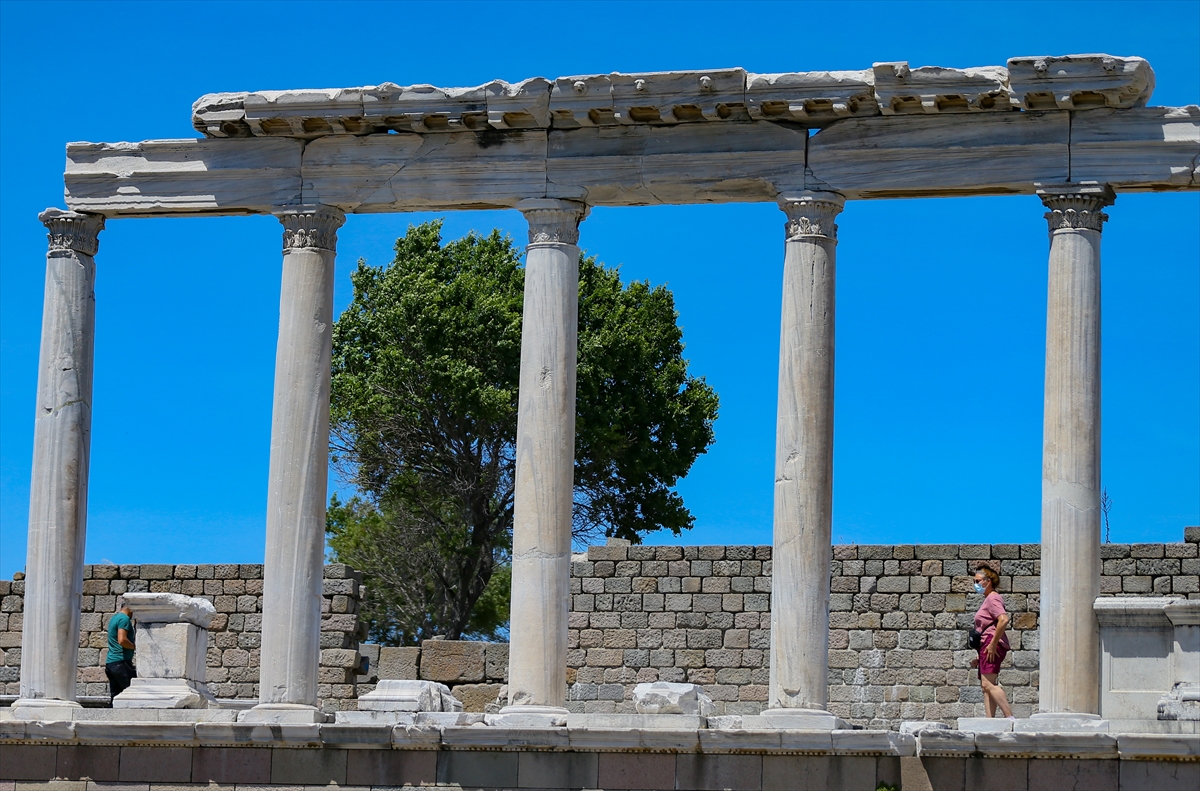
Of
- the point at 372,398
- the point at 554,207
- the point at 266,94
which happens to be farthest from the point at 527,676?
the point at 372,398

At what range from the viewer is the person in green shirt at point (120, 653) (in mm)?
23609

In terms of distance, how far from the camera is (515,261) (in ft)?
150

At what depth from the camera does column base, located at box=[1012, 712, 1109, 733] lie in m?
20.3

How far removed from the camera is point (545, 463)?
72.2 ft

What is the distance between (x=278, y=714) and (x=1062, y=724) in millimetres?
8105

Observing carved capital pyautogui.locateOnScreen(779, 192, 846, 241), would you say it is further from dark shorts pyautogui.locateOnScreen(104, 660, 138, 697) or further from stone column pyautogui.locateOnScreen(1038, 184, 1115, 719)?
dark shorts pyautogui.locateOnScreen(104, 660, 138, 697)

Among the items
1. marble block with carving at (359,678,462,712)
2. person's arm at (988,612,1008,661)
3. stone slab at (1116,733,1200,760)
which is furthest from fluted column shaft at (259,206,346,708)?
stone slab at (1116,733,1200,760)

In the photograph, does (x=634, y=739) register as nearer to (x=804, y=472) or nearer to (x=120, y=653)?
(x=804, y=472)

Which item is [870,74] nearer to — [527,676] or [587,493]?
[527,676]

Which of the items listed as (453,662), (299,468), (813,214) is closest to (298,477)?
(299,468)

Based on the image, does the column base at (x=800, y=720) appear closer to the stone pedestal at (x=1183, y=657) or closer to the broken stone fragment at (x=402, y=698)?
the stone pedestal at (x=1183, y=657)

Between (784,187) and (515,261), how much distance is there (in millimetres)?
23794

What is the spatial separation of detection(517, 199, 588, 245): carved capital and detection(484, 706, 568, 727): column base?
16.5 ft

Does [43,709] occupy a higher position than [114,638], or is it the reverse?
[114,638]
